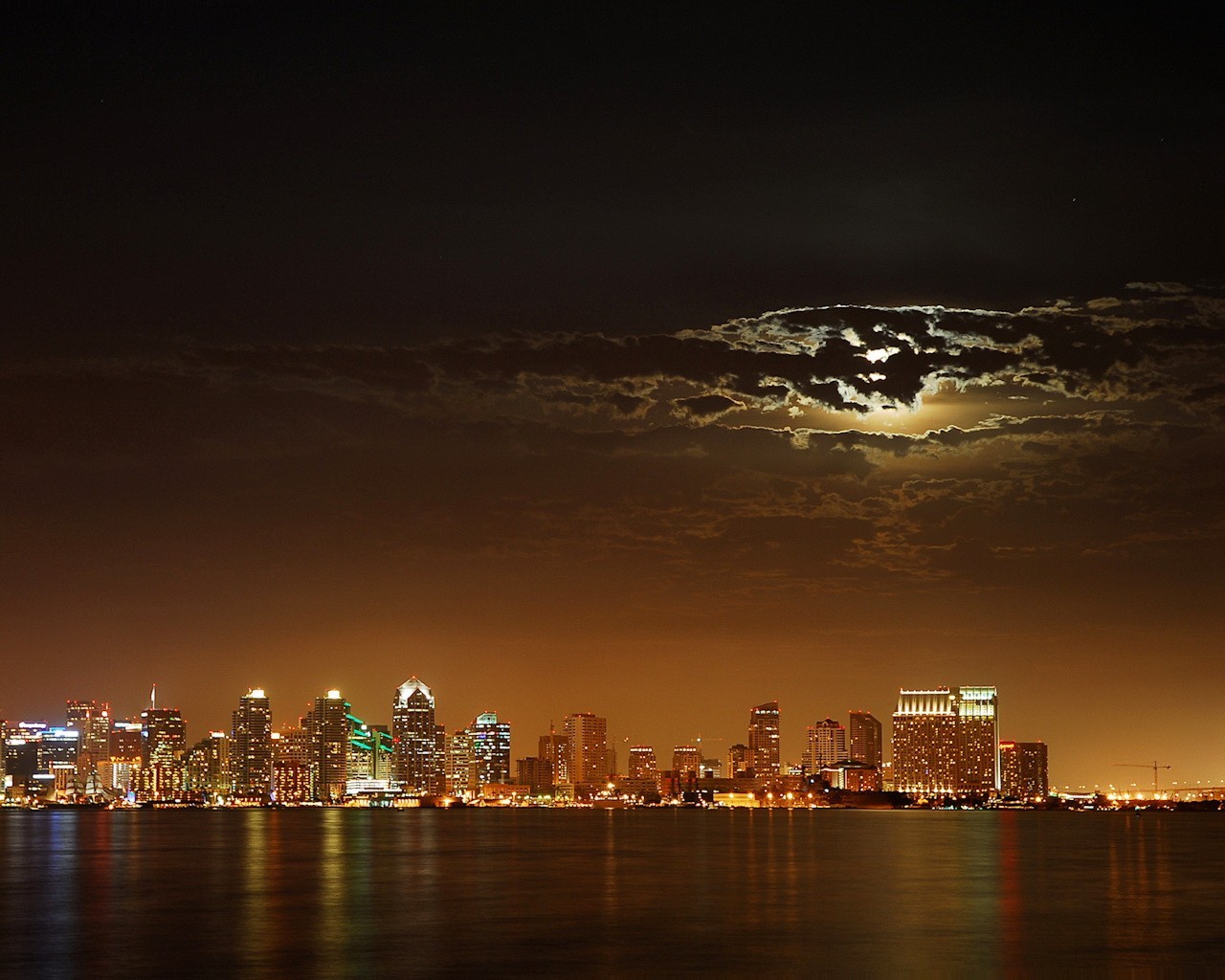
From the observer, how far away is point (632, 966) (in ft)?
132

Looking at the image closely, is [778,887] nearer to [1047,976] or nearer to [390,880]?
[390,880]

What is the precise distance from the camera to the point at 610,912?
2169 inches

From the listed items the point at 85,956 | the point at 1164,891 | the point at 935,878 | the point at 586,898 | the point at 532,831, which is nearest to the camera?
the point at 85,956

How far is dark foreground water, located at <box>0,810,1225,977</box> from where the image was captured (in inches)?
1639

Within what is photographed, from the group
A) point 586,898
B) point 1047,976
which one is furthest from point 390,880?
point 1047,976

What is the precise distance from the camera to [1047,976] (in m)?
38.4

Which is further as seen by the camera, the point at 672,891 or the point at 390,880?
the point at 390,880

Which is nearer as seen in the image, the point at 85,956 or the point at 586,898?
the point at 85,956

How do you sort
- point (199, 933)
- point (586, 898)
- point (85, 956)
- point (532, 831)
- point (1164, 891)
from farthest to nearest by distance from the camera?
point (532, 831)
point (1164, 891)
point (586, 898)
point (199, 933)
point (85, 956)

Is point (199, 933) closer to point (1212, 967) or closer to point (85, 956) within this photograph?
point (85, 956)

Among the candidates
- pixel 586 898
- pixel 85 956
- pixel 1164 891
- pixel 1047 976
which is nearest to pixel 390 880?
pixel 586 898

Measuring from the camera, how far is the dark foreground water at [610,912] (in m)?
41.6

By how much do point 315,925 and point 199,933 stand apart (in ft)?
12.5

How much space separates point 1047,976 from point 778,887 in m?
29.0
